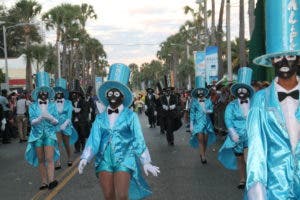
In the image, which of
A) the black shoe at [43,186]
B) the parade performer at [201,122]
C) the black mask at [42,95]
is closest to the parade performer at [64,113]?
the black mask at [42,95]

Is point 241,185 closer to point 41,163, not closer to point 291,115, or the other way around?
point 41,163

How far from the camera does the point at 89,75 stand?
4227 inches

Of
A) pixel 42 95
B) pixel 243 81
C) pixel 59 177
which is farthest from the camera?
pixel 59 177

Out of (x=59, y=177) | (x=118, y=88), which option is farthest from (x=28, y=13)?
(x=118, y=88)

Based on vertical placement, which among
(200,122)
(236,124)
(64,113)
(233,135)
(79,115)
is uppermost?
(236,124)

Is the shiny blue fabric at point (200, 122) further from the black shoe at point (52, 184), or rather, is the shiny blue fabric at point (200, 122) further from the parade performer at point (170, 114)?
the black shoe at point (52, 184)

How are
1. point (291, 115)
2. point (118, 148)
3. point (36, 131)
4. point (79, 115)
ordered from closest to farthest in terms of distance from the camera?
point (291, 115)
point (118, 148)
point (36, 131)
point (79, 115)

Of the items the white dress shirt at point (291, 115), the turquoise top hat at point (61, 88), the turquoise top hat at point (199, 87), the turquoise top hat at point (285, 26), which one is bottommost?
the turquoise top hat at point (199, 87)

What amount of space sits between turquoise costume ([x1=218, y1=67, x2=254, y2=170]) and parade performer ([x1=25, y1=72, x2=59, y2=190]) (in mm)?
2874

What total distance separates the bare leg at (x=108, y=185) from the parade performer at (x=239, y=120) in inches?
122

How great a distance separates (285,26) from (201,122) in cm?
882

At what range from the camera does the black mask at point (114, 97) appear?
647cm

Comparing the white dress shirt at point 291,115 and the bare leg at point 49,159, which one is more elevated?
the white dress shirt at point 291,115

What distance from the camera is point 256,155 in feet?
12.5
